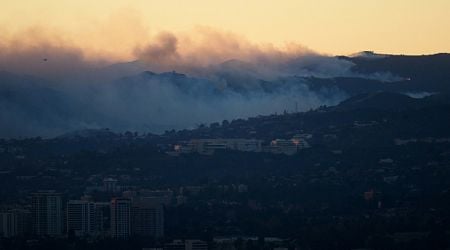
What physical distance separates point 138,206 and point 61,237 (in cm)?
358

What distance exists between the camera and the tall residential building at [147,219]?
278 ft

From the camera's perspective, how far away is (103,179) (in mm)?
101562

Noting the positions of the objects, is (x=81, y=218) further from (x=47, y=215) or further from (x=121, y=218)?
(x=121, y=218)

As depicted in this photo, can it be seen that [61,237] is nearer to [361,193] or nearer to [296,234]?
[296,234]

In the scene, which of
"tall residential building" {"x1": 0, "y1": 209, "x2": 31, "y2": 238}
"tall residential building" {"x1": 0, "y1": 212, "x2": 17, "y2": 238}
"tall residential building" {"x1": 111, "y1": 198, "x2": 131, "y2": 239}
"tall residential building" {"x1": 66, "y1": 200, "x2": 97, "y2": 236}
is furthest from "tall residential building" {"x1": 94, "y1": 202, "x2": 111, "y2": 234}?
"tall residential building" {"x1": 0, "y1": 212, "x2": 17, "y2": 238}

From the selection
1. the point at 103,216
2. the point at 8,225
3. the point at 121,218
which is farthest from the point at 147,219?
the point at 8,225

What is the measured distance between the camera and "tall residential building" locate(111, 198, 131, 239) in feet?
277

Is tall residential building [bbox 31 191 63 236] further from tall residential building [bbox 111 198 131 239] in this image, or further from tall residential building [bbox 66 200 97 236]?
tall residential building [bbox 111 198 131 239]

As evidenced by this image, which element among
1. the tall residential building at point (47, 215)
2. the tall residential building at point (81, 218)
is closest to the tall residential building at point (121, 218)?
the tall residential building at point (81, 218)

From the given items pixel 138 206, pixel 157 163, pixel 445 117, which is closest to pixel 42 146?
pixel 157 163

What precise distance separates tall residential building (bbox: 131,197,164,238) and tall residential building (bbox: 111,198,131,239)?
228mm

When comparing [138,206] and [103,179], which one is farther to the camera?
[103,179]

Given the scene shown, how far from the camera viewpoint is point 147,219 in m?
85.6

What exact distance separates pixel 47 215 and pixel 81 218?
4.24ft
